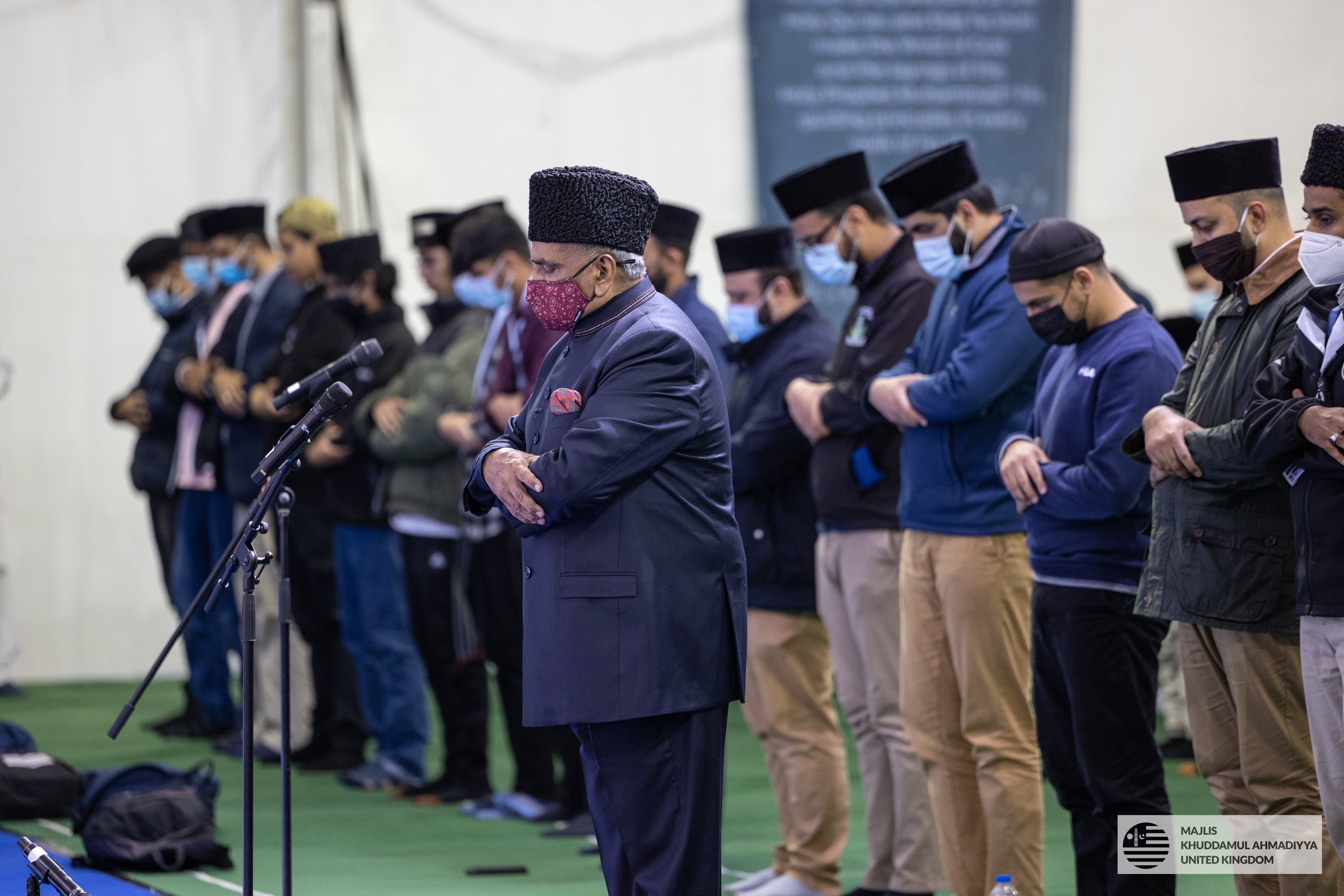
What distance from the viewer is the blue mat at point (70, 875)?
426 cm

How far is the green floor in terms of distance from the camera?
14.7 ft

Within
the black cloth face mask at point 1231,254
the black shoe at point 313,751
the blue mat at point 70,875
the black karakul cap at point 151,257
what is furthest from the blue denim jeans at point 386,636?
the black cloth face mask at point 1231,254

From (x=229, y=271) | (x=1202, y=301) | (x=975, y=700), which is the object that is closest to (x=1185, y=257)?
(x=1202, y=301)

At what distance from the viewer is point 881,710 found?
4.09m

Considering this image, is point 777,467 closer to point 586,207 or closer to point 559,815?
point 559,815

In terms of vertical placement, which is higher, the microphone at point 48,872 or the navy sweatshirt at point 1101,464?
the navy sweatshirt at point 1101,464

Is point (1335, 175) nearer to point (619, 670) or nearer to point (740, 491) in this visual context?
point (619, 670)

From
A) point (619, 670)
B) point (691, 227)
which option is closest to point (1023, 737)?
point (619, 670)

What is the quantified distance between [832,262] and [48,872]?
7.76 feet

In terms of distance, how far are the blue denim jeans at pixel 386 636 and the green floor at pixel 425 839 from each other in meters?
0.22

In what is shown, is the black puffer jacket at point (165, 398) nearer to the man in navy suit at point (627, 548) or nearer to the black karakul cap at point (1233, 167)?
the man in navy suit at point (627, 548)

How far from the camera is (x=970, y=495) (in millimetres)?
3730

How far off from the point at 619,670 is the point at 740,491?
1715mm

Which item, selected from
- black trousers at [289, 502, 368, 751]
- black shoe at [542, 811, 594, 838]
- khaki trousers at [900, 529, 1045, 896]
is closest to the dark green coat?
khaki trousers at [900, 529, 1045, 896]
